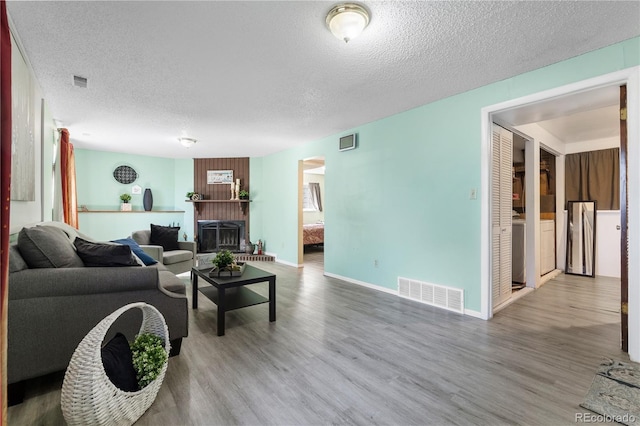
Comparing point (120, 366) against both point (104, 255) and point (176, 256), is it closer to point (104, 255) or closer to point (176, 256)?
point (104, 255)

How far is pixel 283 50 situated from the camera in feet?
7.46

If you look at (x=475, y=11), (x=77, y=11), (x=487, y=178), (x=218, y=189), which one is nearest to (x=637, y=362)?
(x=487, y=178)

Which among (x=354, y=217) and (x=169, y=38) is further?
(x=354, y=217)

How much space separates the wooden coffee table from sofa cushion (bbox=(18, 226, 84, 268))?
1.10 m

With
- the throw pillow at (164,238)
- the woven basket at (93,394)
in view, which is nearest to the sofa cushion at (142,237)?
the throw pillow at (164,238)

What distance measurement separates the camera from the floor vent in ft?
10.5

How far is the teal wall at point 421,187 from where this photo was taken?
2.82 m

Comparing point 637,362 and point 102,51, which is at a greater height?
point 102,51

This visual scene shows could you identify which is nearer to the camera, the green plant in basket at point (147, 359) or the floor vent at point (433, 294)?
the green plant in basket at point (147, 359)

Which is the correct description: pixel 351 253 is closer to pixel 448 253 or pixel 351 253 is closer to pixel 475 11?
pixel 448 253

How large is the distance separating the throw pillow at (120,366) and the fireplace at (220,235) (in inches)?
208

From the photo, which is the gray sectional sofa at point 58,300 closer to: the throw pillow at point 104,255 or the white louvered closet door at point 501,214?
the throw pillow at point 104,255

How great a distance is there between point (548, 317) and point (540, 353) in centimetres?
103

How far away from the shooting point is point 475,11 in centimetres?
184
